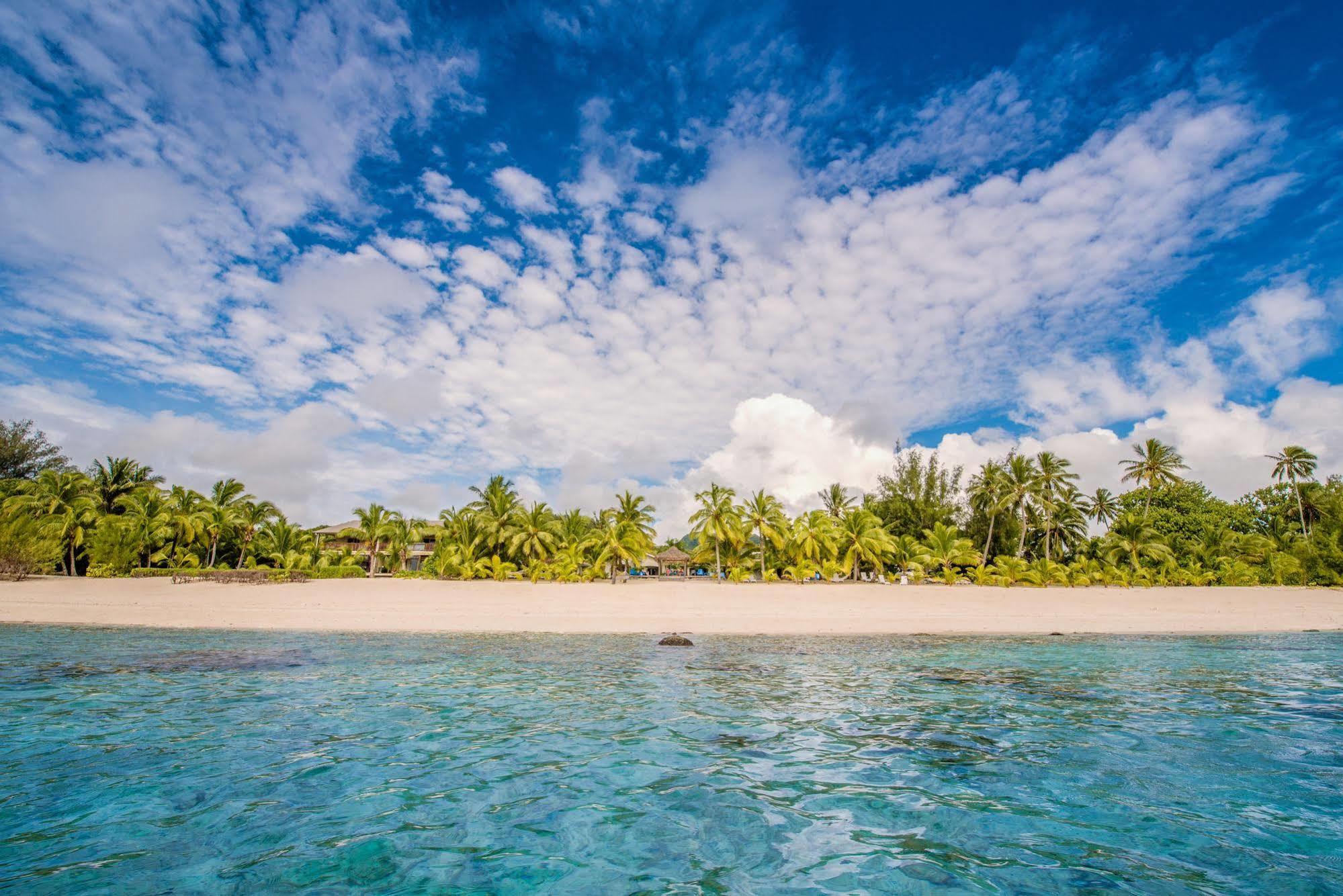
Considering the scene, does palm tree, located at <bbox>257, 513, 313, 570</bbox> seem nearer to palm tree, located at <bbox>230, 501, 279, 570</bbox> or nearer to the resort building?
palm tree, located at <bbox>230, 501, 279, 570</bbox>

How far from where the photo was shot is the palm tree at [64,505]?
4456 centimetres

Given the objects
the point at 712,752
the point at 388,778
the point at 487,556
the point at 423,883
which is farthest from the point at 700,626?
the point at 487,556

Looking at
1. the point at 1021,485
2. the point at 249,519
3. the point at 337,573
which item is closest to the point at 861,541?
the point at 1021,485

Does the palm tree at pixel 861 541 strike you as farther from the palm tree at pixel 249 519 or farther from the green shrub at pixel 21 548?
the green shrub at pixel 21 548

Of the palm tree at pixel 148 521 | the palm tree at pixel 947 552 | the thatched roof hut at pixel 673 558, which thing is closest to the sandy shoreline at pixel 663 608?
the palm tree at pixel 947 552

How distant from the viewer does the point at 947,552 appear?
50.2 metres

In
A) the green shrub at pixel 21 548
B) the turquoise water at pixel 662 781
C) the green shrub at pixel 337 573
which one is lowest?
the turquoise water at pixel 662 781

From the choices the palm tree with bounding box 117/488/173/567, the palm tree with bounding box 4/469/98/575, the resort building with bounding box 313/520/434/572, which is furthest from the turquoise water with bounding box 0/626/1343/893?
the resort building with bounding box 313/520/434/572

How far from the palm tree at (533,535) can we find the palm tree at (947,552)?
2910 centimetres

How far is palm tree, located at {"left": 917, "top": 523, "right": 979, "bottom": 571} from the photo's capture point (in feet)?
164

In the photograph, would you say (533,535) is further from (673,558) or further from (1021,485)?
(1021,485)

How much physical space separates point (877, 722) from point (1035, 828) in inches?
173

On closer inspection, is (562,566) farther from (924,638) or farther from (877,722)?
(877,722)

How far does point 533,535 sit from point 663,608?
68.4ft
